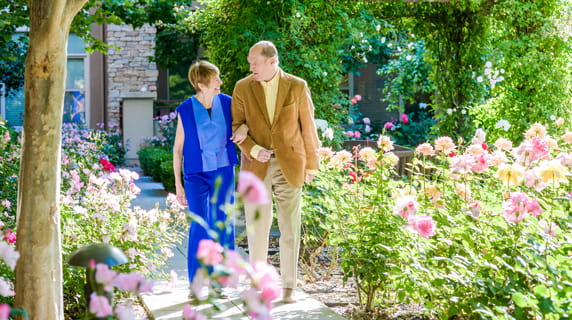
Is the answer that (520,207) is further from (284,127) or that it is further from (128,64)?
(128,64)

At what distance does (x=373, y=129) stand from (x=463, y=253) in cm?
1163

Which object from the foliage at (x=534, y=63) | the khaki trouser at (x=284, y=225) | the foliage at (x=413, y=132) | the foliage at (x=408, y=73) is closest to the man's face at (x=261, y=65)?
the khaki trouser at (x=284, y=225)

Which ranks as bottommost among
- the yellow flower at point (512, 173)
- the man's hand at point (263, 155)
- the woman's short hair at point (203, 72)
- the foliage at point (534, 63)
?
the yellow flower at point (512, 173)

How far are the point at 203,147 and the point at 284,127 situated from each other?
517 millimetres

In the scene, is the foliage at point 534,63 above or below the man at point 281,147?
above

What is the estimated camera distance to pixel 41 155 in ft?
9.98

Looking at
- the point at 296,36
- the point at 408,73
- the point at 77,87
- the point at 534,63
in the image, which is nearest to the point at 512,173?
the point at 296,36

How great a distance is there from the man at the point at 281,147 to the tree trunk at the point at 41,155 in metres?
1.24

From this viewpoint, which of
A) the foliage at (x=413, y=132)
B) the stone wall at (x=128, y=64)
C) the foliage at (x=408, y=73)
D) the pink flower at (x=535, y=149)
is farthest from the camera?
the stone wall at (x=128, y=64)

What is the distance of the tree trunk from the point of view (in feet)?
9.93

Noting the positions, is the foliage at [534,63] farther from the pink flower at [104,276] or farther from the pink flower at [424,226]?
the pink flower at [104,276]

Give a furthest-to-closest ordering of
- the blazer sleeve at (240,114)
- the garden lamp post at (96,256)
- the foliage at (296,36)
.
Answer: the foliage at (296,36) < the blazer sleeve at (240,114) < the garden lamp post at (96,256)

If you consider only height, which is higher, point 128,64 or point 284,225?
point 128,64

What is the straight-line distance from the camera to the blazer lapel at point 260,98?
4102mm
